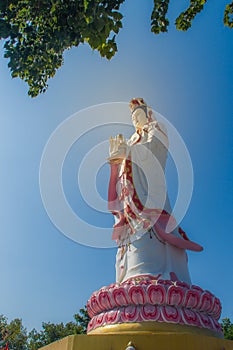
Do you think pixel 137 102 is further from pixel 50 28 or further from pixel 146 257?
pixel 50 28

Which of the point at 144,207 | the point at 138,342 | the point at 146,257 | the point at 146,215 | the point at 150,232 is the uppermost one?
the point at 144,207

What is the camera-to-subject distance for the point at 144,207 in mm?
6824

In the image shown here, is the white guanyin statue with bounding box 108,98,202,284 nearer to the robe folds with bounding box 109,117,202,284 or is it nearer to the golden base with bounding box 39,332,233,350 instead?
the robe folds with bounding box 109,117,202,284

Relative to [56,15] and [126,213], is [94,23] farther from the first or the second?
[126,213]

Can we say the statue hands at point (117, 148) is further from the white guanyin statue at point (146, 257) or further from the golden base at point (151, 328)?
the golden base at point (151, 328)

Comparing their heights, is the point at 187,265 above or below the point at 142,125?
below

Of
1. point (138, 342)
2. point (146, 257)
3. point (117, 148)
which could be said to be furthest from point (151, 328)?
point (117, 148)

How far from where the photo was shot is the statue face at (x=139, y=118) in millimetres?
8250

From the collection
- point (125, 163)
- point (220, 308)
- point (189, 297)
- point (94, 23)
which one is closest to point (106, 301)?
point (189, 297)

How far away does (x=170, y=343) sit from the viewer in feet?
13.9

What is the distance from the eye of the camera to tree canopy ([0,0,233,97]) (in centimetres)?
302

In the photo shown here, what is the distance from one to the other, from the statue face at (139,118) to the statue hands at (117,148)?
2.32 ft

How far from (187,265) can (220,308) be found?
1078mm

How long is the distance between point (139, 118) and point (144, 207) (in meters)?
2.44
